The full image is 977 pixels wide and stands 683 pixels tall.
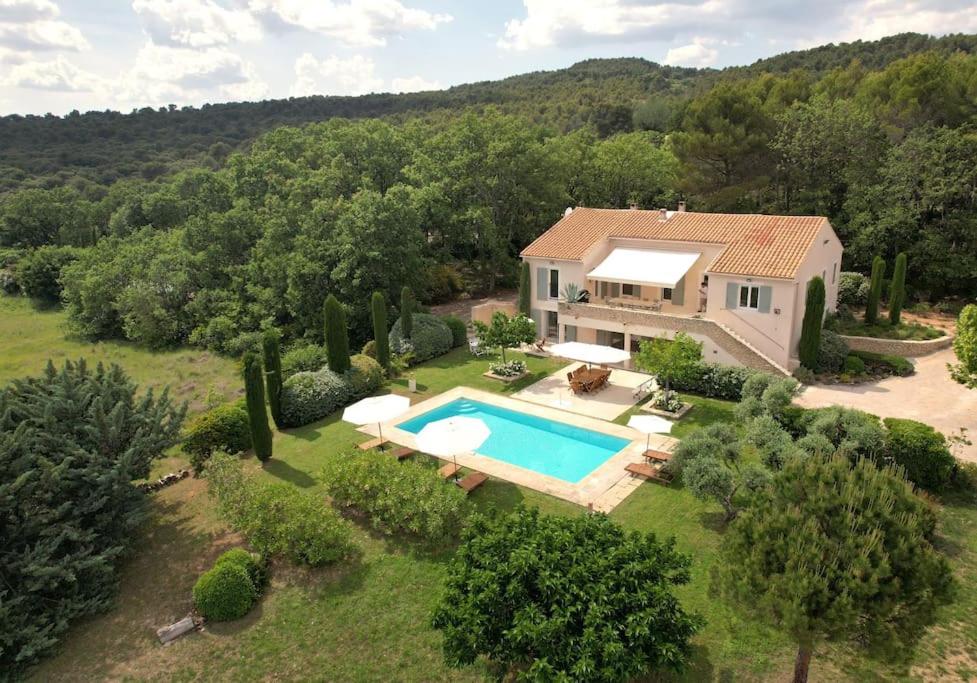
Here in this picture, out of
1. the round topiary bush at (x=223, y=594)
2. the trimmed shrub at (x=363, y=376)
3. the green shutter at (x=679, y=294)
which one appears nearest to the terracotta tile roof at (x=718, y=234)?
the green shutter at (x=679, y=294)

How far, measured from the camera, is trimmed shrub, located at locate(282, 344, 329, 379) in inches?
1400

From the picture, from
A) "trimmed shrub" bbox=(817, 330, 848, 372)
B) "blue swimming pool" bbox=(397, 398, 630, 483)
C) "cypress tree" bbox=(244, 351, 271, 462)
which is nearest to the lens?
"blue swimming pool" bbox=(397, 398, 630, 483)

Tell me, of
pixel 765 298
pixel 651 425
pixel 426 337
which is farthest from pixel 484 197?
pixel 651 425

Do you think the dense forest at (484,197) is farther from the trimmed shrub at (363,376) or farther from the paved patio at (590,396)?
the paved patio at (590,396)

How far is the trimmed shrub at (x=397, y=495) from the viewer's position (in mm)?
19047

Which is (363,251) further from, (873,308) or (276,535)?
(873,308)

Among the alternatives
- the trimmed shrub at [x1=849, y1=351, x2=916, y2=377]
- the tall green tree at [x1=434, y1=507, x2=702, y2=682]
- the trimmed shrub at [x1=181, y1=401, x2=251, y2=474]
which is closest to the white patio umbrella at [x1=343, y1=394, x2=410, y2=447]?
the trimmed shrub at [x1=181, y1=401, x2=251, y2=474]

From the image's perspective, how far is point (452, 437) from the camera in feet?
70.5

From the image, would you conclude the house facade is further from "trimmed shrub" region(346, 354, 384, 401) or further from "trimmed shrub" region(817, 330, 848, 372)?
"trimmed shrub" region(346, 354, 384, 401)

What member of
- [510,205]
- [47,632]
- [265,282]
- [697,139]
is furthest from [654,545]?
[697,139]

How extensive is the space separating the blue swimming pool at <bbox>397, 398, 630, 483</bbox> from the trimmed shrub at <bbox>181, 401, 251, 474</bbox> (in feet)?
24.0

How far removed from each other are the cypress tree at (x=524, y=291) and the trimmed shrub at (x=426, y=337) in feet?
18.3

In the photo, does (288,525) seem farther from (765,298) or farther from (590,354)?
(765,298)

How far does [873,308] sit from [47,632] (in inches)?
1818
